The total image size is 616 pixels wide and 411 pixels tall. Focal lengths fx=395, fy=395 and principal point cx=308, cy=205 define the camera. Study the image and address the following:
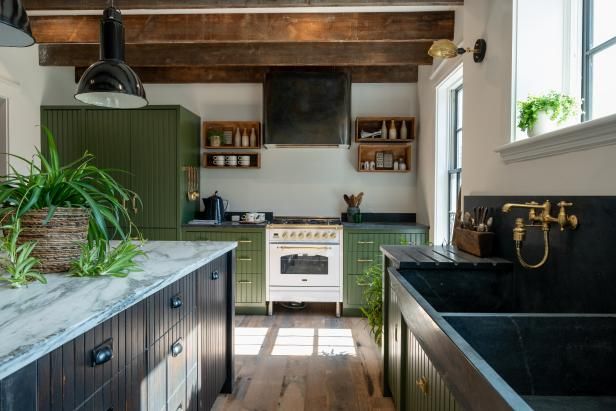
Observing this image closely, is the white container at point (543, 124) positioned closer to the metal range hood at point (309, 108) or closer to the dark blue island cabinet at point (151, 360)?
the dark blue island cabinet at point (151, 360)

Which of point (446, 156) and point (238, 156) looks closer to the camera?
point (446, 156)

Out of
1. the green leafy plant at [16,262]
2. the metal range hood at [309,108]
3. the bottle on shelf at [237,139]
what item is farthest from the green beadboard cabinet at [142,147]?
the green leafy plant at [16,262]

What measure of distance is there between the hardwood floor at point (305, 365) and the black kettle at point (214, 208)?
3.51 feet

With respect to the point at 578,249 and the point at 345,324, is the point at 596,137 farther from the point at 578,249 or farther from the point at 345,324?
the point at 345,324

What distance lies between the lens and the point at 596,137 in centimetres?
124

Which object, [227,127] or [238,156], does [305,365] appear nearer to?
[238,156]

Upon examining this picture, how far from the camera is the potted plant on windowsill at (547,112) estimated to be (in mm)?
1568

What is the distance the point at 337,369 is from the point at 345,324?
0.99 metres

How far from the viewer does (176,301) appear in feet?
5.06

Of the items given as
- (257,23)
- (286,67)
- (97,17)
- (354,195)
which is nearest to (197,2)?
(257,23)

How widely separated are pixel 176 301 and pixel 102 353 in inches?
21.6

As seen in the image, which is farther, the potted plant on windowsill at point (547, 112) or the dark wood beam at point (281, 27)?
the dark wood beam at point (281, 27)

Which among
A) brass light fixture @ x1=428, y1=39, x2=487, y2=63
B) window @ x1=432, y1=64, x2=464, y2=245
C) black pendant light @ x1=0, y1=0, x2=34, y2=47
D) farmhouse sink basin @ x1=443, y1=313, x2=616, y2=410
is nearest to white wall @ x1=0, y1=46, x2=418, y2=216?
window @ x1=432, y1=64, x2=464, y2=245

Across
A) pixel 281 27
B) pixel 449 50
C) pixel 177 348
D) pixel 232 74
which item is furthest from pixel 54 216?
pixel 232 74
